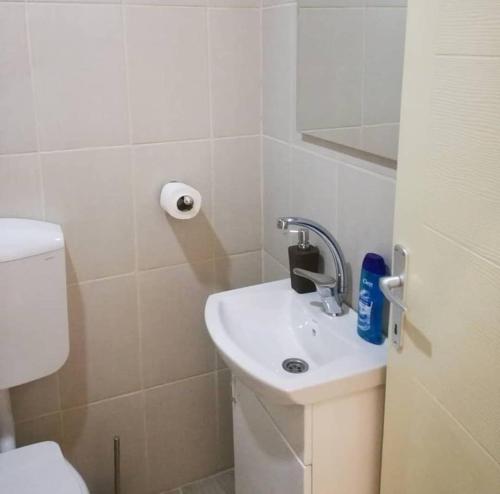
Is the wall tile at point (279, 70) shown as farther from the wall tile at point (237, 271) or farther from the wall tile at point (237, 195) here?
the wall tile at point (237, 271)

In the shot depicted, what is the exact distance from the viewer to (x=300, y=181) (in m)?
1.62

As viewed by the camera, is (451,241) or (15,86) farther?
(15,86)

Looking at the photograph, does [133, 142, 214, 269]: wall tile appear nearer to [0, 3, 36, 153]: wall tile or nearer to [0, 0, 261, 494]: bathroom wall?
[0, 0, 261, 494]: bathroom wall

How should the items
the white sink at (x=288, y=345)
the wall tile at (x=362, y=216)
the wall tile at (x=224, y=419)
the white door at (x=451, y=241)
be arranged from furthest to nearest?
the wall tile at (x=224, y=419) < the wall tile at (x=362, y=216) < the white sink at (x=288, y=345) < the white door at (x=451, y=241)

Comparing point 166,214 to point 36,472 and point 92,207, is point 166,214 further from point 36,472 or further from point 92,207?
point 36,472

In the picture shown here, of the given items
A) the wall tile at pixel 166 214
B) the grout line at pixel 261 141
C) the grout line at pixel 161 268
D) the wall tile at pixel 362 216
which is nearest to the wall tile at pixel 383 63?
the wall tile at pixel 362 216

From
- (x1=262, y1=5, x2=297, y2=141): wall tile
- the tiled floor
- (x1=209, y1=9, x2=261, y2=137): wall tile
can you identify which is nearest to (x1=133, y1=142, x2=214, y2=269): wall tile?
(x1=209, y1=9, x2=261, y2=137): wall tile

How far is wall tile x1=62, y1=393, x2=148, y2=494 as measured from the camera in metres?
1.81

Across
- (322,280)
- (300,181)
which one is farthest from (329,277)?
(300,181)

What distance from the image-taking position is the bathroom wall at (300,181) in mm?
1327

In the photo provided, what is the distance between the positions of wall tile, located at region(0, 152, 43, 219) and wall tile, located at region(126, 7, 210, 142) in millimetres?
283

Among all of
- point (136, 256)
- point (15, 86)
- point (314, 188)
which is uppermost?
point (15, 86)

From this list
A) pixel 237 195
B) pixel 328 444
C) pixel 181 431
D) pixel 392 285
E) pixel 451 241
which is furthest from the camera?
pixel 181 431

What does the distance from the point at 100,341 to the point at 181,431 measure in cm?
44
